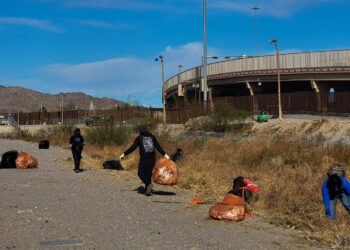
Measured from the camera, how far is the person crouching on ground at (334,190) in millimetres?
7102

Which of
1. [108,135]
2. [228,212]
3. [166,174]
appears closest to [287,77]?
[108,135]

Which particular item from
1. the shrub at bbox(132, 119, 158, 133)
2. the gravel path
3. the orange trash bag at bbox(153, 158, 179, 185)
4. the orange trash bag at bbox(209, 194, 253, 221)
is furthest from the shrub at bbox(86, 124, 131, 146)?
the orange trash bag at bbox(209, 194, 253, 221)

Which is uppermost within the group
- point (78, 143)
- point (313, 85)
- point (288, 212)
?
point (313, 85)

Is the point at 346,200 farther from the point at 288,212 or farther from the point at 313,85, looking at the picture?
the point at 313,85

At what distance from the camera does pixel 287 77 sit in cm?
4875

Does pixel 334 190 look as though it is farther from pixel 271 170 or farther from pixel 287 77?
pixel 287 77

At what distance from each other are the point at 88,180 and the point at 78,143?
5.55ft


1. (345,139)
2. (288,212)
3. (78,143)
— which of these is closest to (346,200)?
(288,212)

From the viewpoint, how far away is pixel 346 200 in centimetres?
718

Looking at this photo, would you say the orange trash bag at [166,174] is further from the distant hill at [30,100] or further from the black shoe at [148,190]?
the distant hill at [30,100]

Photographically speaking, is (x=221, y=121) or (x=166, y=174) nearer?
(x=166, y=174)

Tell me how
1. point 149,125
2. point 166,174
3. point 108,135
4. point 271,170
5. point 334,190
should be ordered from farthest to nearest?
point 149,125, point 108,135, point 271,170, point 166,174, point 334,190

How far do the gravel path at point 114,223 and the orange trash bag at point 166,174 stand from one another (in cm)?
88

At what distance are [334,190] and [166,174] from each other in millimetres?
5863
